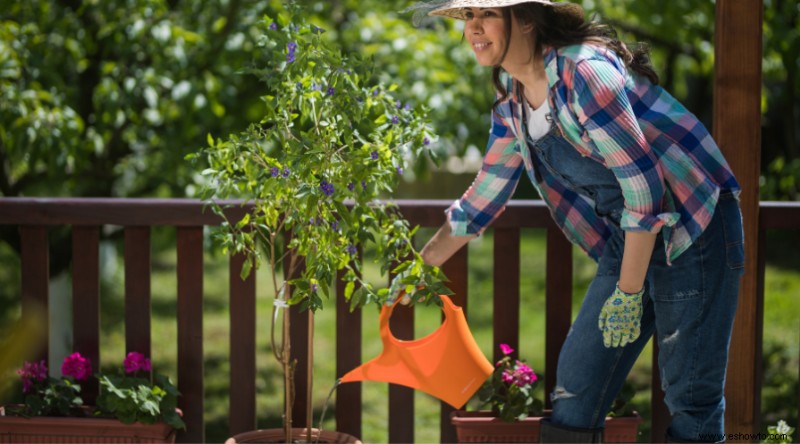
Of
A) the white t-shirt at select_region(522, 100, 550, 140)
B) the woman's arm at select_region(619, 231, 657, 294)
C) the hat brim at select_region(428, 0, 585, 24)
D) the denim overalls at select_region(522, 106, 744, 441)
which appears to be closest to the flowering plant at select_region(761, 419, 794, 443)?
the denim overalls at select_region(522, 106, 744, 441)

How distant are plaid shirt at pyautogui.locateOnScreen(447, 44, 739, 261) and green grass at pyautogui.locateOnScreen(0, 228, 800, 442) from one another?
219 centimetres

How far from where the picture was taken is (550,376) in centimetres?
314

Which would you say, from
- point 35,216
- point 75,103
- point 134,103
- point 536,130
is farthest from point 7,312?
point 536,130

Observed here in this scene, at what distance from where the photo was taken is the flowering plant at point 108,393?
2982 millimetres

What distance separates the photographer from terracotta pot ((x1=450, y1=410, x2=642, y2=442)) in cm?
297

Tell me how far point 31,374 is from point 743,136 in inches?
87.4

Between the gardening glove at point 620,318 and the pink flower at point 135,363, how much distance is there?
1.46 meters

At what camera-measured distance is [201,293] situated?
124 inches

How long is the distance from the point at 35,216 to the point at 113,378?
0.55m

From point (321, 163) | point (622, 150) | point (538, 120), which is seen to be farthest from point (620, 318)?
point (321, 163)

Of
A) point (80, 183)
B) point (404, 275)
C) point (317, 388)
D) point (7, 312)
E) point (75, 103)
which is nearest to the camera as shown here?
point (404, 275)

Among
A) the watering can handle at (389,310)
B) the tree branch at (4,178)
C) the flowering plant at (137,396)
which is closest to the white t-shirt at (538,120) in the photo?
the watering can handle at (389,310)

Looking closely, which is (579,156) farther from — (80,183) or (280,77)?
(80,183)

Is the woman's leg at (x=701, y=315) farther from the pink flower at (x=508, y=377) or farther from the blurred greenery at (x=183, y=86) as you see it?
the blurred greenery at (x=183, y=86)
